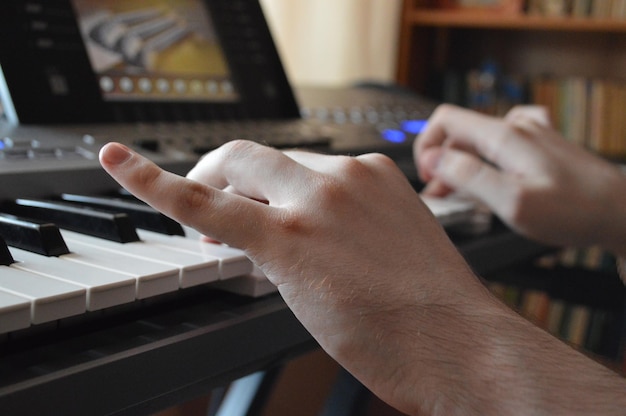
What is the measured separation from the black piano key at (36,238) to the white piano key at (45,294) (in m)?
0.05

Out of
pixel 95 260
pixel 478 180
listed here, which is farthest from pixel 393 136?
pixel 95 260

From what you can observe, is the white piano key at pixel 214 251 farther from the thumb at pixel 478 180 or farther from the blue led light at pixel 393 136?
the blue led light at pixel 393 136

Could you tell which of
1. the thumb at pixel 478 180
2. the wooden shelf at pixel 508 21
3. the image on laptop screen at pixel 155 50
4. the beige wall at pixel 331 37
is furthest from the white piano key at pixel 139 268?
the wooden shelf at pixel 508 21

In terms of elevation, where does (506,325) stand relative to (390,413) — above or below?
above

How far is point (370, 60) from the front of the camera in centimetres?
249

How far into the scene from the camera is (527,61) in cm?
280

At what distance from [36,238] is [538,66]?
2548 mm

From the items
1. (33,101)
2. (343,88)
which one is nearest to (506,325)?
(33,101)

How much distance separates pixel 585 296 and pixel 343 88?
62 centimetres

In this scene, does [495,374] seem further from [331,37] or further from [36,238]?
[331,37]

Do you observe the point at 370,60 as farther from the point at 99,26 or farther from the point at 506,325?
the point at 506,325

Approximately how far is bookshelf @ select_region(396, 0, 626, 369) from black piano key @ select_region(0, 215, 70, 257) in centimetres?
161

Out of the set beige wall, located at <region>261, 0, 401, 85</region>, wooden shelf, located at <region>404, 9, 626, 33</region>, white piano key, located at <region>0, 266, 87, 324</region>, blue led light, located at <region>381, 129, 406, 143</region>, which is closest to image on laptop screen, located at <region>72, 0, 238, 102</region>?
blue led light, located at <region>381, 129, 406, 143</region>

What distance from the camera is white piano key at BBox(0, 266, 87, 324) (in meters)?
0.40
